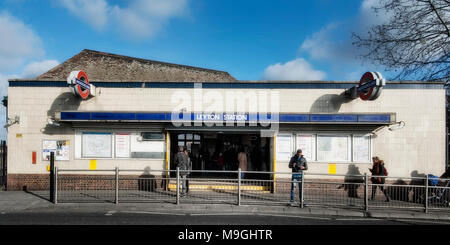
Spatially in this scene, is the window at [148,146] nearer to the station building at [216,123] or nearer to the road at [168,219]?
the station building at [216,123]

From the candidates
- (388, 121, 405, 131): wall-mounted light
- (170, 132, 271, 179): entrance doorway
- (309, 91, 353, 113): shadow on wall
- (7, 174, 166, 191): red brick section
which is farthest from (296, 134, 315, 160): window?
(7, 174, 166, 191): red brick section

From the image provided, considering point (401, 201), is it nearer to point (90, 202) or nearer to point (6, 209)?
point (90, 202)

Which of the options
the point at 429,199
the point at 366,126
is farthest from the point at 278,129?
the point at 429,199

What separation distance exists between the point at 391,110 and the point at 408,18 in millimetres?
5587

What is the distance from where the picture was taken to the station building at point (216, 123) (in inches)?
398

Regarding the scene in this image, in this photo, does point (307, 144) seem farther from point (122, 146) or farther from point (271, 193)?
point (122, 146)

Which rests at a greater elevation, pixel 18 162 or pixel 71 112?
pixel 71 112

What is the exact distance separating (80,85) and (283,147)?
28.1 ft

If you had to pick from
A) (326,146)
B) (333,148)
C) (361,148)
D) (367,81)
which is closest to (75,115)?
(326,146)

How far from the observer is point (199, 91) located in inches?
428

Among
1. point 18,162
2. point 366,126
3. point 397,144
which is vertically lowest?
point 18,162

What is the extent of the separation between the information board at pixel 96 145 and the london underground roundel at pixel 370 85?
10516mm
